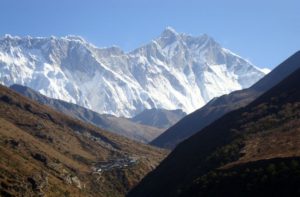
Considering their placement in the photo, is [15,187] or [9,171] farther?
[9,171]

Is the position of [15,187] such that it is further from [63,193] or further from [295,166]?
[295,166]

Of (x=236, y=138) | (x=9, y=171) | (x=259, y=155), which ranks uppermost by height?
(x=9, y=171)

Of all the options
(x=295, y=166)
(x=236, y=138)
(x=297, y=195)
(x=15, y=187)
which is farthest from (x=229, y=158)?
(x=15, y=187)

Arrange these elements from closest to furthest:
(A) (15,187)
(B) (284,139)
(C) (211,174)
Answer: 1. (C) (211,174)
2. (B) (284,139)
3. (A) (15,187)

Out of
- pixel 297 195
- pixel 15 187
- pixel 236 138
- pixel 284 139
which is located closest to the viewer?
pixel 297 195

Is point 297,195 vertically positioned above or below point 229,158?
below

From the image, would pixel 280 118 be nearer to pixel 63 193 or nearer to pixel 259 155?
pixel 259 155
